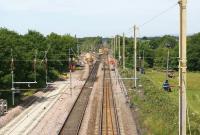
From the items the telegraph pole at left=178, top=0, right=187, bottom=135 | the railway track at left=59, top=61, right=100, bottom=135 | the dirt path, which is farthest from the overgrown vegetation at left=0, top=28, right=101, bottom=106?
the telegraph pole at left=178, top=0, right=187, bottom=135

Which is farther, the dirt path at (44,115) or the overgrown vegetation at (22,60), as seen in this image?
the overgrown vegetation at (22,60)

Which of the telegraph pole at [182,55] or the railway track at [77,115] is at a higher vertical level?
the telegraph pole at [182,55]

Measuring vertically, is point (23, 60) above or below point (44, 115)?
above

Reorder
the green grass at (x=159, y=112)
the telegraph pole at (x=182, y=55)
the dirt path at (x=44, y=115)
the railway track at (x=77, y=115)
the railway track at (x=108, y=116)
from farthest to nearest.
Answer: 1. the dirt path at (x=44, y=115)
2. the railway track at (x=77, y=115)
3. the railway track at (x=108, y=116)
4. the green grass at (x=159, y=112)
5. the telegraph pole at (x=182, y=55)

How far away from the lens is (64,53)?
309 ft

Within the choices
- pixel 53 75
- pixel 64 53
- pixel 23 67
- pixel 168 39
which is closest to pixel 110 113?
pixel 23 67

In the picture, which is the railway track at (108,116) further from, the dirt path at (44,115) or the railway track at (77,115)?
the dirt path at (44,115)

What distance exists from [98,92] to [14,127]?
84.8ft

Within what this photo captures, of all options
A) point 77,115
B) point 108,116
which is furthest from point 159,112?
point 77,115

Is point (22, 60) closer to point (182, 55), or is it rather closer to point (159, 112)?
point (159, 112)

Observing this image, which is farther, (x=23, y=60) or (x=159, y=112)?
(x=23, y=60)

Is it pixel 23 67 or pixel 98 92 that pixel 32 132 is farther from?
pixel 98 92

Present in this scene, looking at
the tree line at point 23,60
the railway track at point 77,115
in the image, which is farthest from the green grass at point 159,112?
the tree line at point 23,60

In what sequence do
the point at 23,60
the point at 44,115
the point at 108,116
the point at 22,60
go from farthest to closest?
the point at 23,60 < the point at 22,60 < the point at 44,115 < the point at 108,116
